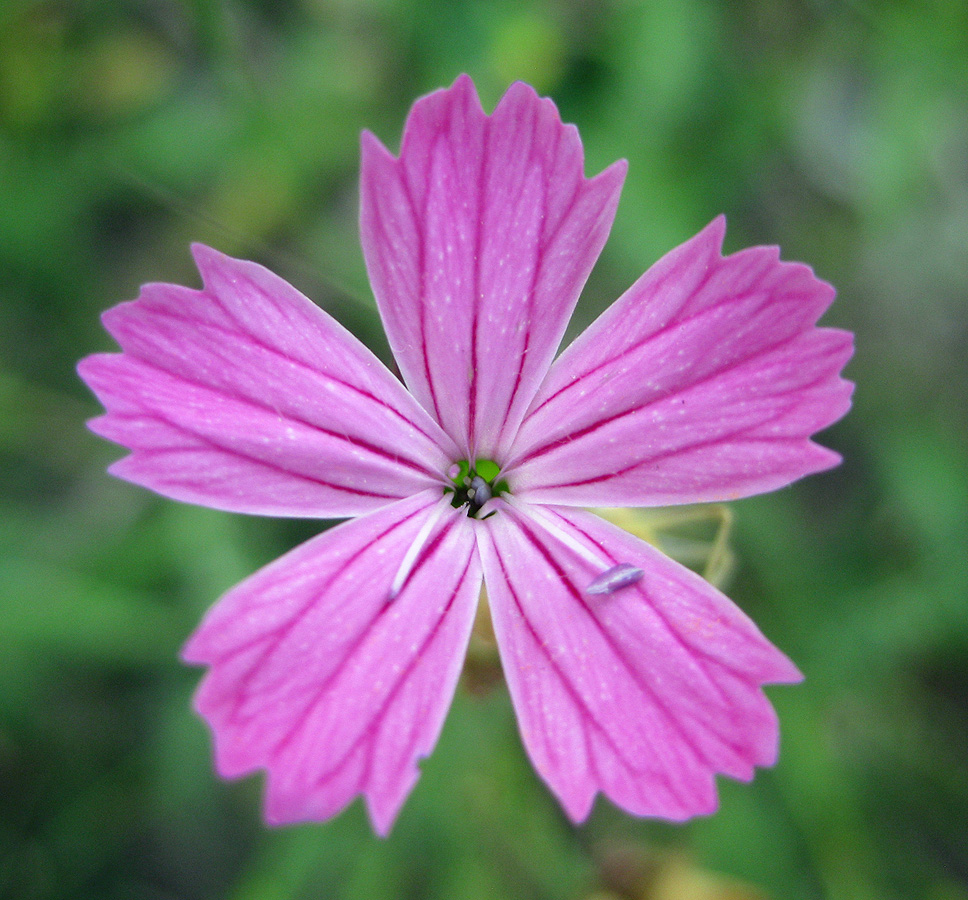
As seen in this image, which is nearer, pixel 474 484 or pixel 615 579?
pixel 615 579

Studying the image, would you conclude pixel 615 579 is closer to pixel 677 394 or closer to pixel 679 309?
pixel 677 394

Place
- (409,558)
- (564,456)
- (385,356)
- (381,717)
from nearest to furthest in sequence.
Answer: (381,717) → (409,558) → (564,456) → (385,356)

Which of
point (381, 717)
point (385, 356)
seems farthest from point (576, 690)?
point (385, 356)

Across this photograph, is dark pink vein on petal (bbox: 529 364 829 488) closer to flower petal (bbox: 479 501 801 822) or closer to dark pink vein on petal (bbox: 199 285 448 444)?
flower petal (bbox: 479 501 801 822)

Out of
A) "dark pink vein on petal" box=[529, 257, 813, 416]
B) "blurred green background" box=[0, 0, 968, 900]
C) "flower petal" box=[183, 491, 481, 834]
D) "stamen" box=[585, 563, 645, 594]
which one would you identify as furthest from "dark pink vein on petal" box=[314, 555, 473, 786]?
"blurred green background" box=[0, 0, 968, 900]

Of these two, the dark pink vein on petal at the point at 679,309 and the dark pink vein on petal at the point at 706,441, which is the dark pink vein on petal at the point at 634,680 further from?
the dark pink vein on petal at the point at 679,309

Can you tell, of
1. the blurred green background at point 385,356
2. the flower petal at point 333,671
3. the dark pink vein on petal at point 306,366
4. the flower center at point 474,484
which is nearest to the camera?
the flower petal at point 333,671

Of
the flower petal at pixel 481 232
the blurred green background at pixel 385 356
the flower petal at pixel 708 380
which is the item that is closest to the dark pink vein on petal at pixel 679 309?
the flower petal at pixel 708 380

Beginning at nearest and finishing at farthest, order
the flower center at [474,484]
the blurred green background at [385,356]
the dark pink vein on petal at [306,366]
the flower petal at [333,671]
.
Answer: the flower petal at [333,671], the dark pink vein on petal at [306,366], the flower center at [474,484], the blurred green background at [385,356]

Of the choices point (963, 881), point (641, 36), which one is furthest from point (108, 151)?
point (963, 881)
